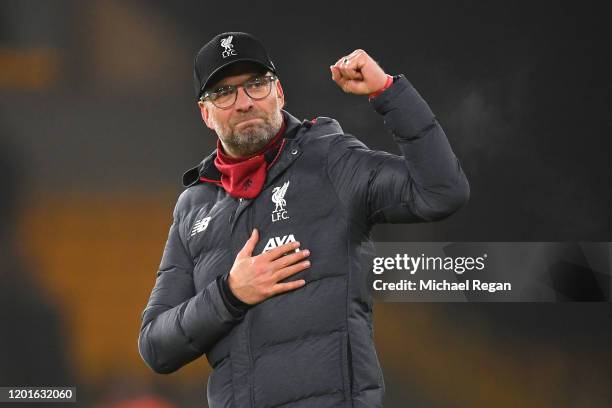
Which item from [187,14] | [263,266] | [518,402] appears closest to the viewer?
[263,266]

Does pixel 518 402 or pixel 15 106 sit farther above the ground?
pixel 15 106

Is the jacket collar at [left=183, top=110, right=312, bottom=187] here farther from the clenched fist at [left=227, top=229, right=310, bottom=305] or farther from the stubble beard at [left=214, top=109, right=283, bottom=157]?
the clenched fist at [left=227, top=229, right=310, bottom=305]

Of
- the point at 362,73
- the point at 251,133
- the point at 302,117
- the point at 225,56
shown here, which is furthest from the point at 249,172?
the point at 302,117

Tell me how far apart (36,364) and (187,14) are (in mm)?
1558

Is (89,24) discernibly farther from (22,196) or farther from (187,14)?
(22,196)

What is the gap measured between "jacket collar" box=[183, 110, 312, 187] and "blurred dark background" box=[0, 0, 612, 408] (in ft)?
5.25

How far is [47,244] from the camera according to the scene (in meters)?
3.35

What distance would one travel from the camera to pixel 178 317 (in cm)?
155

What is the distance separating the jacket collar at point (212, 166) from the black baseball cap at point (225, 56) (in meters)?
0.12

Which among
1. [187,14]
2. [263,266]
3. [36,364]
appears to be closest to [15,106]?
[187,14]

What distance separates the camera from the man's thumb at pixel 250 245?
4.90 feet

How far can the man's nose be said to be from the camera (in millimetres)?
1562

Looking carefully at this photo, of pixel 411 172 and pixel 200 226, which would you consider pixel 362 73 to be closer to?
pixel 411 172

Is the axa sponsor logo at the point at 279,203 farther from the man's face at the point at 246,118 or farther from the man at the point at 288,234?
the man's face at the point at 246,118
